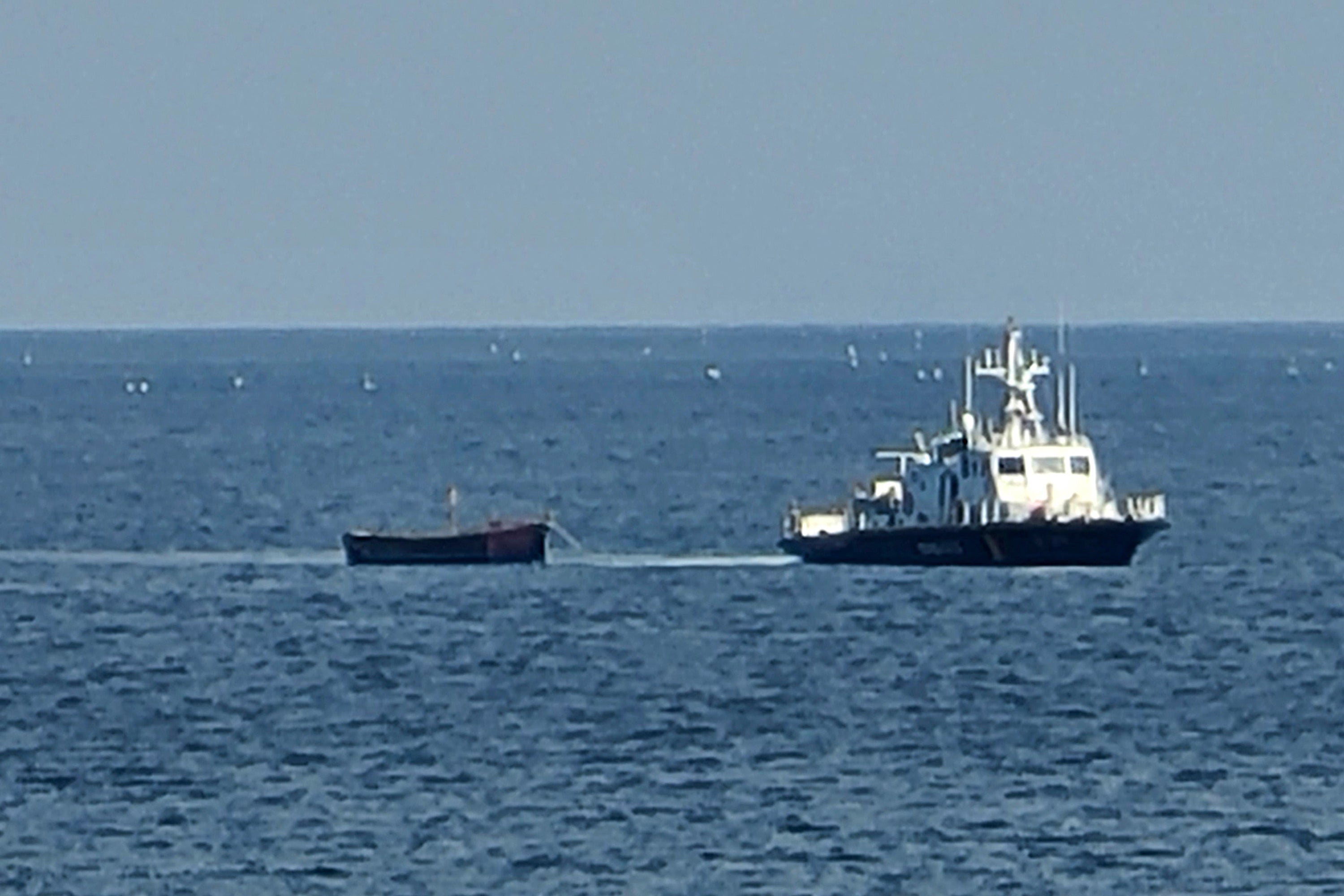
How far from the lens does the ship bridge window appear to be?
368ft

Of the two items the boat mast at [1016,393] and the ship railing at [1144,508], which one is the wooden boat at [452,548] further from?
the ship railing at [1144,508]

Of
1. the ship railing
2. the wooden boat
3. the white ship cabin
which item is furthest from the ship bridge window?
the wooden boat

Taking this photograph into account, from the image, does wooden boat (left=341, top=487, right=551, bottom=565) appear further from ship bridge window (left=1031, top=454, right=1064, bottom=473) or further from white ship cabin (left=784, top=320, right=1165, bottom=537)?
ship bridge window (left=1031, top=454, right=1064, bottom=473)

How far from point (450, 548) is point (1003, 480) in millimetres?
14441

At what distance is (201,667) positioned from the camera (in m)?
90.4

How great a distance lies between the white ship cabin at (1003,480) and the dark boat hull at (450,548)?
7019mm

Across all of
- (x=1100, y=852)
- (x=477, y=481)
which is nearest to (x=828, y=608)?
(x=1100, y=852)

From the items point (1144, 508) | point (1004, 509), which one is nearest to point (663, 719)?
point (1004, 509)

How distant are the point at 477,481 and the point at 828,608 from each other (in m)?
71.1

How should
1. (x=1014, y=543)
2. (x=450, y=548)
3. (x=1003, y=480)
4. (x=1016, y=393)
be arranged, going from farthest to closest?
(x=450, y=548), (x=1016, y=393), (x=1014, y=543), (x=1003, y=480)

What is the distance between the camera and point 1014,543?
368 feet

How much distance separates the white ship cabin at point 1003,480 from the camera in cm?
11231

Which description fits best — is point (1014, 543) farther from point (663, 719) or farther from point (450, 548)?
point (663, 719)

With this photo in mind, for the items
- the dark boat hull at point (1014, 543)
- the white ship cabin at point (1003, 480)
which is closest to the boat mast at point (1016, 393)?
the white ship cabin at point (1003, 480)
